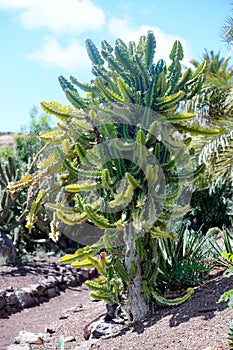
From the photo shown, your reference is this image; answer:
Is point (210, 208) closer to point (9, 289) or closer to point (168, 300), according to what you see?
point (9, 289)

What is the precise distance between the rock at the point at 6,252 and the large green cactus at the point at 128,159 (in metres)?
4.61

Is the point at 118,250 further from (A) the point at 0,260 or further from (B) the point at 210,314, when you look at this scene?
(A) the point at 0,260

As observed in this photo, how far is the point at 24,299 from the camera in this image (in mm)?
7203

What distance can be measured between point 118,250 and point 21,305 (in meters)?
3.47

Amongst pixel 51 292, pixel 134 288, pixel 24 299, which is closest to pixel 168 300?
pixel 134 288

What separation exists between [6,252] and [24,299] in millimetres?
1718

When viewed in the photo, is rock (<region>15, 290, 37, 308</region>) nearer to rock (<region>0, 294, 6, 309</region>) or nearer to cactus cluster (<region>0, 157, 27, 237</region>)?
rock (<region>0, 294, 6, 309</region>)

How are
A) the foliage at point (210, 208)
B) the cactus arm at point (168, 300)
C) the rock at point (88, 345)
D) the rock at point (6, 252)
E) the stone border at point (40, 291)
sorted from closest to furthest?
the cactus arm at point (168, 300), the rock at point (88, 345), the stone border at point (40, 291), the rock at point (6, 252), the foliage at point (210, 208)

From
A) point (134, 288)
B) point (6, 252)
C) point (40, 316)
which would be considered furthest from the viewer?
point (6, 252)

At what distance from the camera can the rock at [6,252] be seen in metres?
8.60

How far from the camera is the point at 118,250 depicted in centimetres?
436

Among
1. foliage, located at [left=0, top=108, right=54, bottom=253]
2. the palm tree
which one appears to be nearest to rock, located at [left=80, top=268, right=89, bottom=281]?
foliage, located at [left=0, top=108, right=54, bottom=253]

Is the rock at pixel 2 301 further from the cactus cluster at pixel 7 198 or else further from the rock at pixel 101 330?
the rock at pixel 101 330

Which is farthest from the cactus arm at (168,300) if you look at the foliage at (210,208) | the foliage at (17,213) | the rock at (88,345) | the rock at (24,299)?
the foliage at (210,208)
